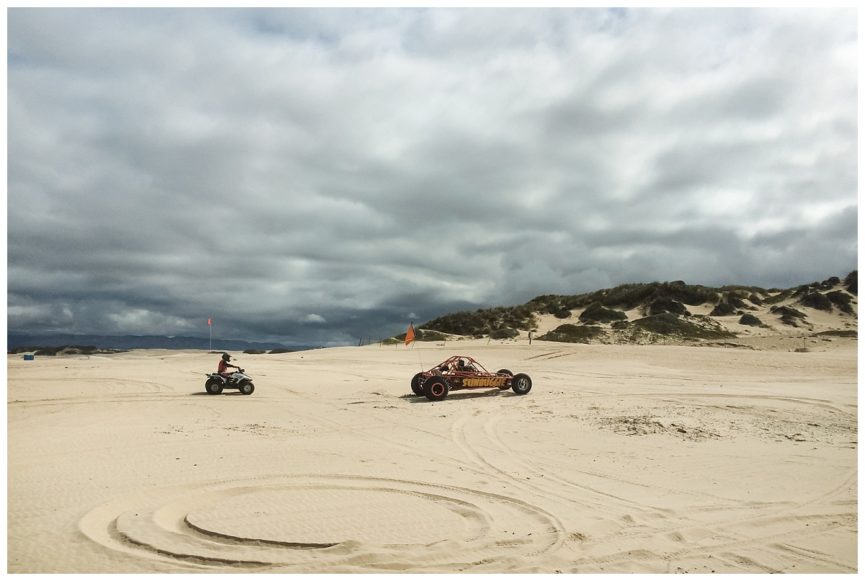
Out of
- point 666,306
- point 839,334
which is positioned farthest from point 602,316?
point 839,334

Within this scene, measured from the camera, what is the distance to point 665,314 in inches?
1900

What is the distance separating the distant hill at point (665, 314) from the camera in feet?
147

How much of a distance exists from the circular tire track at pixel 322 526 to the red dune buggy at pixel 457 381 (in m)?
9.06

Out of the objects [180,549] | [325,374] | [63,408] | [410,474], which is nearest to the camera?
[180,549]

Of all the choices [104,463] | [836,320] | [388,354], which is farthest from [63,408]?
[836,320]

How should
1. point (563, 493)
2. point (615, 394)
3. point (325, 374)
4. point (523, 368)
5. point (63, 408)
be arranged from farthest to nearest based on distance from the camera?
point (523, 368) < point (325, 374) < point (615, 394) < point (63, 408) < point (563, 493)

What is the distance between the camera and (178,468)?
30.7 feet

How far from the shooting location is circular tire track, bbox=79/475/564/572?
234 inches

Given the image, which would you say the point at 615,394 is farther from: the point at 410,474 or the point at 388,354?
the point at 388,354

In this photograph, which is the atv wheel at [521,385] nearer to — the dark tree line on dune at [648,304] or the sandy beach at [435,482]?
the sandy beach at [435,482]

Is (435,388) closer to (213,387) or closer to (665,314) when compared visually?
(213,387)

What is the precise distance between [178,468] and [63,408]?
8732 mm

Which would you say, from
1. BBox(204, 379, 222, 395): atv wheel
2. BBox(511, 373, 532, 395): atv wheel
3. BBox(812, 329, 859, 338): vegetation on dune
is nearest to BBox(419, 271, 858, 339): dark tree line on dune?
BBox(812, 329, 859, 338): vegetation on dune

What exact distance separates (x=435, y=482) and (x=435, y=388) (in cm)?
888
